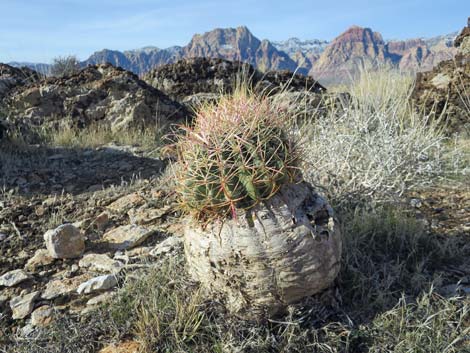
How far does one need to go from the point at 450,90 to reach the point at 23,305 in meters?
7.01

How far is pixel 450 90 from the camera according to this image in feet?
23.6

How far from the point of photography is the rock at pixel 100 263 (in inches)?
129

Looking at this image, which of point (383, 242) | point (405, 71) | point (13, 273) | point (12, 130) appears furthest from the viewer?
point (405, 71)

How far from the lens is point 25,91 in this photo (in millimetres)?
8102

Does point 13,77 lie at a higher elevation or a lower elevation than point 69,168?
higher

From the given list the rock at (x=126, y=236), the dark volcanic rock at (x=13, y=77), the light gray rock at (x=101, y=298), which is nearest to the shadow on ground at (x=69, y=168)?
the rock at (x=126, y=236)

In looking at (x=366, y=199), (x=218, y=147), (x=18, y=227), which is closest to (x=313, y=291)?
(x=218, y=147)

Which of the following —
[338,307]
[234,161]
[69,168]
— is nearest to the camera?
[234,161]

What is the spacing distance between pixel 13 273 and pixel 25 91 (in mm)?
5776

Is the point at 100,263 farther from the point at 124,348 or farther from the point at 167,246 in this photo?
the point at 124,348

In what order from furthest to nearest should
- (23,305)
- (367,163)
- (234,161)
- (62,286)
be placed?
(367,163)
(62,286)
(23,305)
(234,161)

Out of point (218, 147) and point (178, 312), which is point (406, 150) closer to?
point (218, 147)

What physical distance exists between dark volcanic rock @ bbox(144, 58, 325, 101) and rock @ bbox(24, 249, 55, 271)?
6294 millimetres

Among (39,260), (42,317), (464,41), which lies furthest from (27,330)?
(464,41)
